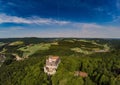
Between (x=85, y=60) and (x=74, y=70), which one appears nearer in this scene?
(x=74, y=70)

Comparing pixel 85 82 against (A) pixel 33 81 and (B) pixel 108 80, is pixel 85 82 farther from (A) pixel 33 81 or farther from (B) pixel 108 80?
(A) pixel 33 81

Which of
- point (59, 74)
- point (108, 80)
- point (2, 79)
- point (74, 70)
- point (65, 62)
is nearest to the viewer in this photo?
point (108, 80)

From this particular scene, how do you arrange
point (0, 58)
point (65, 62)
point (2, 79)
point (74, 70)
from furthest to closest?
point (0, 58)
point (2, 79)
point (65, 62)
point (74, 70)

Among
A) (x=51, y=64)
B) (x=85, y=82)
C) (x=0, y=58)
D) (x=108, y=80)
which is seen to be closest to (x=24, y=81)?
(x=51, y=64)

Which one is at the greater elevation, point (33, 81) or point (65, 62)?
point (65, 62)

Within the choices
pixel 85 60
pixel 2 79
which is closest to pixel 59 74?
pixel 85 60

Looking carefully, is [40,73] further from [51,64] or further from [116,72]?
[116,72]

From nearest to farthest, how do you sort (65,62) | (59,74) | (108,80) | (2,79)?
(108,80)
(59,74)
(65,62)
(2,79)

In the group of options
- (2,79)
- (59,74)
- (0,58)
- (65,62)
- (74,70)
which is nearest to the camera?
(59,74)

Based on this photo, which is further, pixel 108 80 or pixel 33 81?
pixel 33 81
